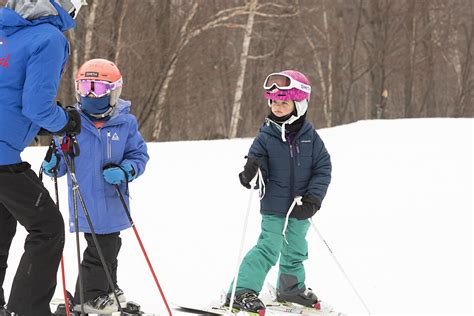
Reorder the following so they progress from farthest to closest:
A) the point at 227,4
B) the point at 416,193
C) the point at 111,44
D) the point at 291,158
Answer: the point at 227,4
the point at 111,44
the point at 416,193
the point at 291,158

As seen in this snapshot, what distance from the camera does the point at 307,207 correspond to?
14.3 ft

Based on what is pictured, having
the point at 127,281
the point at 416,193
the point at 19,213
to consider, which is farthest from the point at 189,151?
the point at 19,213

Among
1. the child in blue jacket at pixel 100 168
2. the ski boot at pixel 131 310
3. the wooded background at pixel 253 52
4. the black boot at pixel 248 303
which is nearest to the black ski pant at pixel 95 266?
the child in blue jacket at pixel 100 168

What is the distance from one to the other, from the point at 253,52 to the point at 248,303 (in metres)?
22.2

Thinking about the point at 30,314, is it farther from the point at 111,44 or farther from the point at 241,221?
the point at 111,44

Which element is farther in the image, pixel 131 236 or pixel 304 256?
pixel 131 236

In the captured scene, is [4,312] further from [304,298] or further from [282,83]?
[282,83]

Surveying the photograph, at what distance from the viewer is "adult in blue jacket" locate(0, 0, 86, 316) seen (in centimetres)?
318

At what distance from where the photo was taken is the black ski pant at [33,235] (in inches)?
131

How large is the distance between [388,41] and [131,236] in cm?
1858

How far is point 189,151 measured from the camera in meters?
9.06

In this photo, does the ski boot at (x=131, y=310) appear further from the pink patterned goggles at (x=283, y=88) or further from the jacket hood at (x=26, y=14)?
the jacket hood at (x=26, y=14)

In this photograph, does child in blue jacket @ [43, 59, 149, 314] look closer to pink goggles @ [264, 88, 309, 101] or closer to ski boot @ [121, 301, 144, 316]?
ski boot @ [121, 301, 144, 316]

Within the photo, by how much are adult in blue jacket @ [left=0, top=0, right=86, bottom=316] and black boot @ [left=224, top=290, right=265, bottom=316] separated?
1.26 m
